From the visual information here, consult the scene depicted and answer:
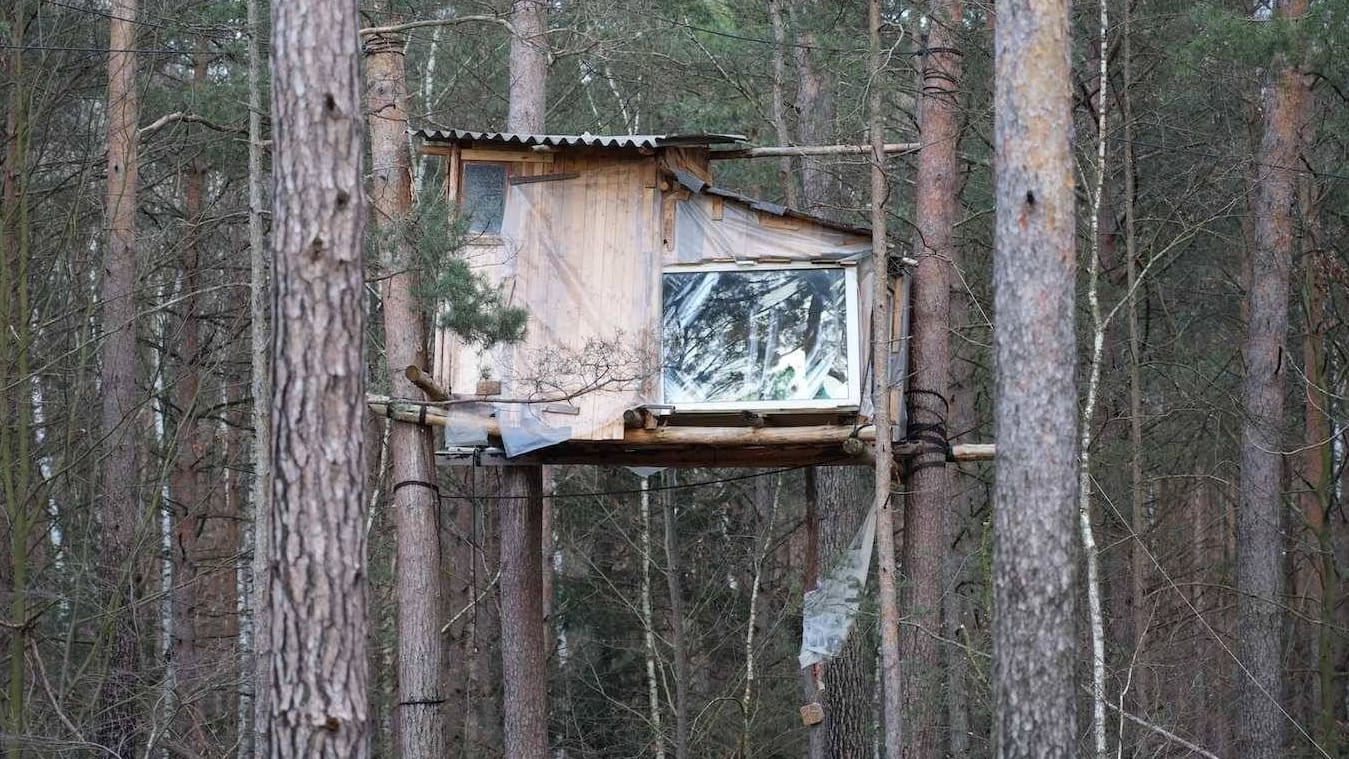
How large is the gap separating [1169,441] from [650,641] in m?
6.83

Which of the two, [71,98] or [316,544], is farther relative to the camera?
[71,98]

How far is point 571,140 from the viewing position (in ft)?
36.1

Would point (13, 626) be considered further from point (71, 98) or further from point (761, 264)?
point (761, 264)

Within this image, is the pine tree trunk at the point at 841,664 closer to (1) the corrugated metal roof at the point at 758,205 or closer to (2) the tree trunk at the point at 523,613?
(2) the tree trunk at the point at 523,613

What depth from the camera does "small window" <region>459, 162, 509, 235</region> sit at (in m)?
11.3

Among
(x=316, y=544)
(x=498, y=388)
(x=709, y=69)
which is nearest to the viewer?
(x=316, y=544)

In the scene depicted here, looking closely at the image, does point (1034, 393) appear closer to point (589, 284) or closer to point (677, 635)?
point (589, 284)

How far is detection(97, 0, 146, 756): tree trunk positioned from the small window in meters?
3.73

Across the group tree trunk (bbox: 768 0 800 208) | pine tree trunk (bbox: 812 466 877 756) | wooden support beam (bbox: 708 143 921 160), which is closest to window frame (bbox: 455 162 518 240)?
wooden support beam (bbox: 708 143 921 160)

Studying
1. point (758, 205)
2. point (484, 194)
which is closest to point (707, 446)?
point (758, 205)

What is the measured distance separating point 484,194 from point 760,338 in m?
2.37

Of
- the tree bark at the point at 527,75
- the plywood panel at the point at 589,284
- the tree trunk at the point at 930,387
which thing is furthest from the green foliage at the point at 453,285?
the tree trunk at the point at 930,387

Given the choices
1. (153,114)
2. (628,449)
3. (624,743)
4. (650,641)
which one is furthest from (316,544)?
(624,743)

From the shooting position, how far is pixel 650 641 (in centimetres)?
1842
